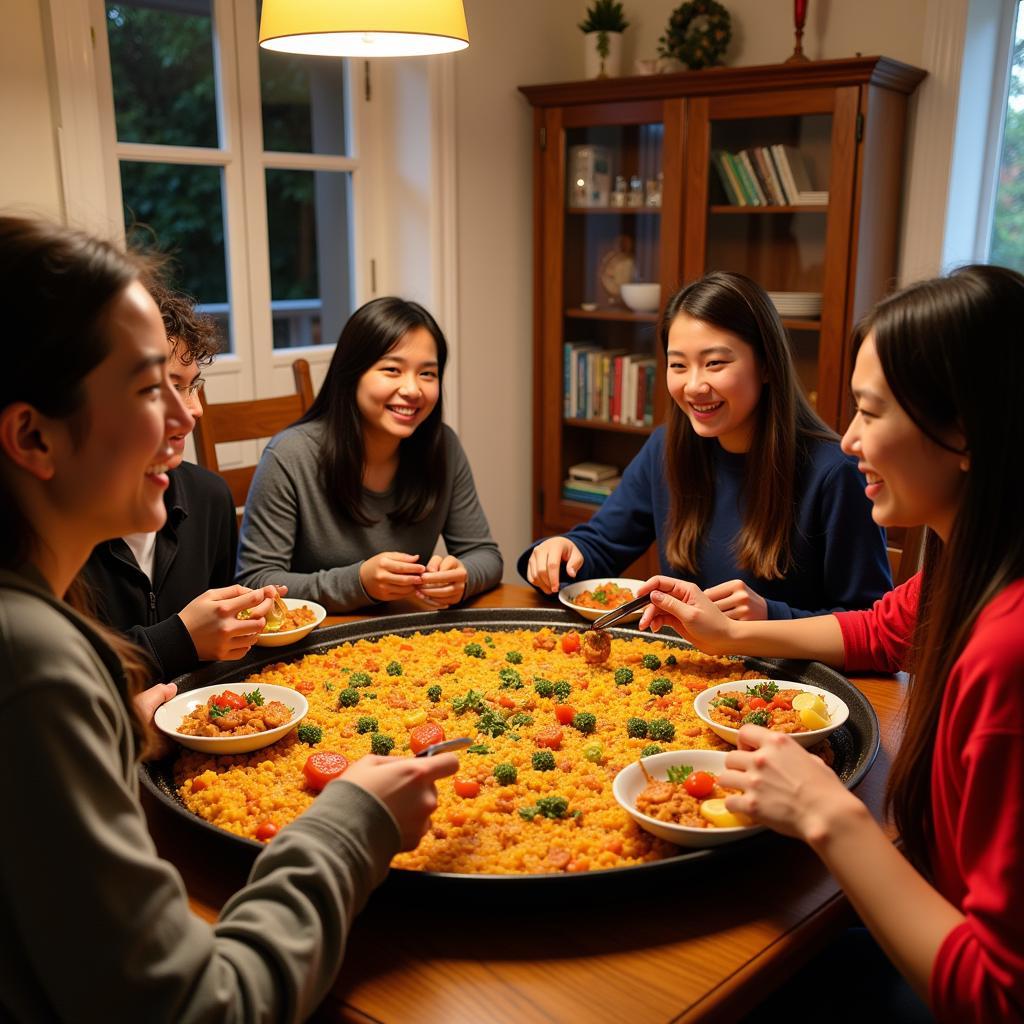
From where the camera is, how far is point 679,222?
3.47m

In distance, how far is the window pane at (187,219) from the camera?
3.05 m

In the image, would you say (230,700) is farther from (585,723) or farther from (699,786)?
(699,786)

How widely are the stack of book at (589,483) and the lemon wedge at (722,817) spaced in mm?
2722

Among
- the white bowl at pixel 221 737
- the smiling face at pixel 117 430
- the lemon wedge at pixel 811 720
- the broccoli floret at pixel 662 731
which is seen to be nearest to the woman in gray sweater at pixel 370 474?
the white bowl at pixel 221 737

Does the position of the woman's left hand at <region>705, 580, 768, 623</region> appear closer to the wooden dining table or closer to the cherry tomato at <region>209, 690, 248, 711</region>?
the wooden dining table

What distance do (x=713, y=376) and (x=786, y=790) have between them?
1.12 metres

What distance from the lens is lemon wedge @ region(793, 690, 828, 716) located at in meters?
1.46

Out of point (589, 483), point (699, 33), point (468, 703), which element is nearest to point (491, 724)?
point (468, 703)

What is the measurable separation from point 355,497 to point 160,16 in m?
1.65

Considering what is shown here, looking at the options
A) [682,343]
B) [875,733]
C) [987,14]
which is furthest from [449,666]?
[987,14]

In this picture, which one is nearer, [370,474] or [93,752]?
[93,752]

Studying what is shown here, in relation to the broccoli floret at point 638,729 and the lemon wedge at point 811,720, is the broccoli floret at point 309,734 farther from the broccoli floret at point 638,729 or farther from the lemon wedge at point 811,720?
the lemon wedge at point 811,720

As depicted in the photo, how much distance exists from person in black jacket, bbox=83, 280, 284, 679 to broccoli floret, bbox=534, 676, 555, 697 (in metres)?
0.43

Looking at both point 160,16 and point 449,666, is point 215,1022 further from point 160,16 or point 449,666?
point 160,16
